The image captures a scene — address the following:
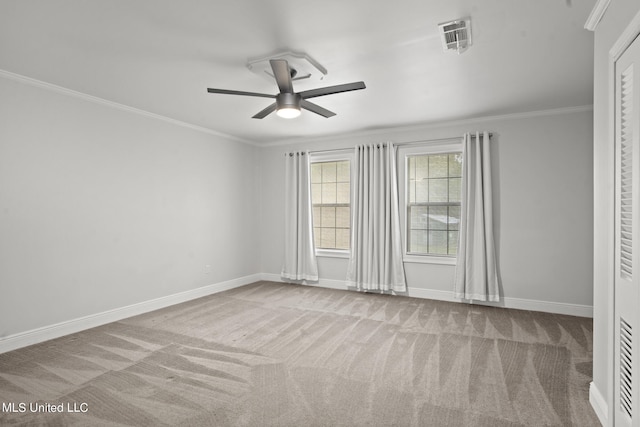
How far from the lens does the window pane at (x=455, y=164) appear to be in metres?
4.94

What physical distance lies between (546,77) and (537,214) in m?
1.84

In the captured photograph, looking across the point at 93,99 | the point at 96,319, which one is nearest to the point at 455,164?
the point at 93,99

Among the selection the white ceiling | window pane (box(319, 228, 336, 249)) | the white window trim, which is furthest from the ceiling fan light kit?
window pane (box(319, 228, 336, 249))

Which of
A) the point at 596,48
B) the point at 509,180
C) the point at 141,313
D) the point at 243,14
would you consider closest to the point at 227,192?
the point at 141,313

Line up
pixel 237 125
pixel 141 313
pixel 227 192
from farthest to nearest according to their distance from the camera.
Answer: pixel 227 192 < pixel 237 125 < pixel 141 313

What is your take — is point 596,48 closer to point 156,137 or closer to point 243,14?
point 243,14

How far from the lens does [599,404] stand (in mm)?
2115

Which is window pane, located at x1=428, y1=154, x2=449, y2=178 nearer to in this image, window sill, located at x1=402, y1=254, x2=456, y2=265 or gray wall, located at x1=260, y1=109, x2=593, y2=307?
gray wall, located at x1=260, y1=109, x2=593, y2=307

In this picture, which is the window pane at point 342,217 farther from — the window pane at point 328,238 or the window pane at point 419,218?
the window pane at point 419,218

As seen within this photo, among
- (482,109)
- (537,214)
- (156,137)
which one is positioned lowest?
(537,214)

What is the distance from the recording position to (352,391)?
243 centimetres

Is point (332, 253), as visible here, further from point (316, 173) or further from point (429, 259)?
point (429, 259)

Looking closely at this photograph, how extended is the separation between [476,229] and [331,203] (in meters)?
2.39

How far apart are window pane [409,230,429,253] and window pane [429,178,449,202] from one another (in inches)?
21.2
